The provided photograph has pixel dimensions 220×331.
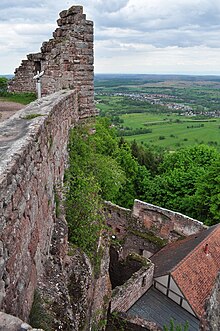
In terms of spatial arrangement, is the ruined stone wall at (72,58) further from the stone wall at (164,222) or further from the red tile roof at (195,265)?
the stone wall at (164,222)

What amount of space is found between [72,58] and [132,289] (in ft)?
26.1

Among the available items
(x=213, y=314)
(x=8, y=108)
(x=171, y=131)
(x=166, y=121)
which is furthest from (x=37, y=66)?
(x=166, y=121)

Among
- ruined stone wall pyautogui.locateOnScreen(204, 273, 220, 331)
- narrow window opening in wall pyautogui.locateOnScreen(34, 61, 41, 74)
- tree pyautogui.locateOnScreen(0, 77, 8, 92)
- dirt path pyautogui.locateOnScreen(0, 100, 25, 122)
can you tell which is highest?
narrow window opening in wall pyautogui.locateOnScreen(34, 61, 41, 74)

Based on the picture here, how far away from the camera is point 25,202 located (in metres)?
4.14

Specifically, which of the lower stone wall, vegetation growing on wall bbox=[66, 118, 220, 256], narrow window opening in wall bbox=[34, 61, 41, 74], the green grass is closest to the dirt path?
narrow window opening in wall bbox=[34, 61, 41, 74]

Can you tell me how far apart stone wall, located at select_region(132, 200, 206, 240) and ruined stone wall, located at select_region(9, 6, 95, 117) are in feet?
24.9

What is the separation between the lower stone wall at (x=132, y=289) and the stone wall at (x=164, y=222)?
4.85 m

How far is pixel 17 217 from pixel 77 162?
6595 millimetres

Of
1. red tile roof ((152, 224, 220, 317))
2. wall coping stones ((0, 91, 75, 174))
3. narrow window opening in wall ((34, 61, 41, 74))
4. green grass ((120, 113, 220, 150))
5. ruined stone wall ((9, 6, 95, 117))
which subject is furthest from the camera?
green grass ((120, 113, 220, 150))

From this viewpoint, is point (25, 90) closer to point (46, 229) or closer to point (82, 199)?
point (82, 199)

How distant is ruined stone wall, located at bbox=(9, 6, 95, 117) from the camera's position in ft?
36.1

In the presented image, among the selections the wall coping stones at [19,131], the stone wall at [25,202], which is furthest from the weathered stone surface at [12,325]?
the wall coping stones at [19,131]

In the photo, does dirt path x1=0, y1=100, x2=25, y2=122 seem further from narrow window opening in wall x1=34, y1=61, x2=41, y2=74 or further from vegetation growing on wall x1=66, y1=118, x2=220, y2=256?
vegetation growing on wall x1=66, y1=118, x2=220, y2=256

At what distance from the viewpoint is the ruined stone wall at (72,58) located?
1099cm
